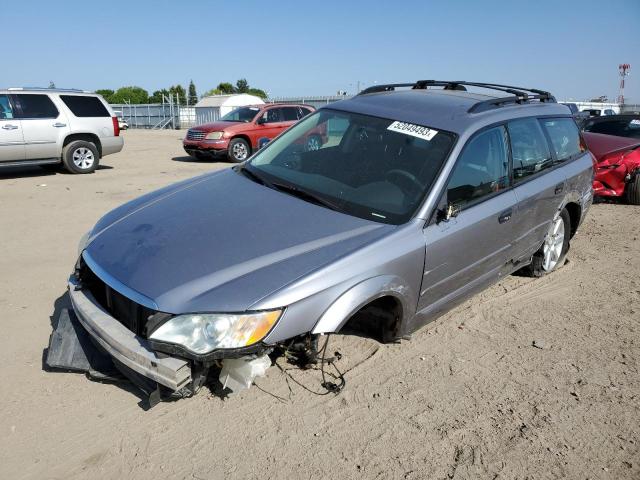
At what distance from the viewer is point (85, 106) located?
1088 centimetres

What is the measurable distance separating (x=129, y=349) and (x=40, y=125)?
31.0 ft

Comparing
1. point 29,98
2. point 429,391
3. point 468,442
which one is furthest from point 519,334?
point 29,98

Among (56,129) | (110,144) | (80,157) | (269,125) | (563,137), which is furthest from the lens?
(269,125)

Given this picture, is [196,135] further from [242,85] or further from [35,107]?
[242,85]

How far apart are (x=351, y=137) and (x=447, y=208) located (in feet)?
3.38

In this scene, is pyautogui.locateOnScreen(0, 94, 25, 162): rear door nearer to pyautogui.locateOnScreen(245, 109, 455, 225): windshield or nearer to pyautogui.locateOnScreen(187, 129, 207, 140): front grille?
pyautogui.locateOnScreen(187, 129, 207, 140): front grille

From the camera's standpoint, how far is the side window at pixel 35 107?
32.5 feet

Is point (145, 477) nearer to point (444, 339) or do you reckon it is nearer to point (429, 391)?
point (429, 391)

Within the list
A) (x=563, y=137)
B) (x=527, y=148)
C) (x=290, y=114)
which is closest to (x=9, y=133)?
(x=290, y=114)

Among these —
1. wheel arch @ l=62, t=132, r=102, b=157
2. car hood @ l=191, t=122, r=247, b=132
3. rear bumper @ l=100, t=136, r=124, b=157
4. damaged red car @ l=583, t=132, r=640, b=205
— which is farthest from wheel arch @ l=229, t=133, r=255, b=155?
damaged red car @ l=583, t=132, r=640, b=205

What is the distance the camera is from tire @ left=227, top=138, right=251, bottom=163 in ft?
44.6

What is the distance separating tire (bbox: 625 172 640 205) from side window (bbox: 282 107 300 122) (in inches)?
364

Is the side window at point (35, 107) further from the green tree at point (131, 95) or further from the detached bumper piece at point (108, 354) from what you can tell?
the green tree at point (131, 95)

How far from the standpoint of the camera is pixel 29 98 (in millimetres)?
10016
